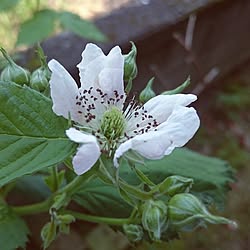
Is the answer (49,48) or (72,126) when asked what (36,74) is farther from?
(49,48)

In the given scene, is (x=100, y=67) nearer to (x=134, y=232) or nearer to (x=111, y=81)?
(x=111, y=81)

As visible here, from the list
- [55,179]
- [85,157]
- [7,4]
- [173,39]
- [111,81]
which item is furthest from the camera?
[173,39]

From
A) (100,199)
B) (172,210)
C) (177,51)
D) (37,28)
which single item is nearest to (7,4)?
(37,28)

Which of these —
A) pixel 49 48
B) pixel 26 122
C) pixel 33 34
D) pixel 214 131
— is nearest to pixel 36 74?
pixel 26 122

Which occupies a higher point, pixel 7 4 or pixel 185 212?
pixel 185 212

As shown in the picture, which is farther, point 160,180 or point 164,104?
point 160,180

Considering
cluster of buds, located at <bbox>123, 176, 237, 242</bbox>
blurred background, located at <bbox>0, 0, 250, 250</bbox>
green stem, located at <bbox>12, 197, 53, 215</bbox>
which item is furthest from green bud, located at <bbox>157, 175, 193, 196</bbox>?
blurred background, located at <bbox>0, 0, 250, 250</bbox>
